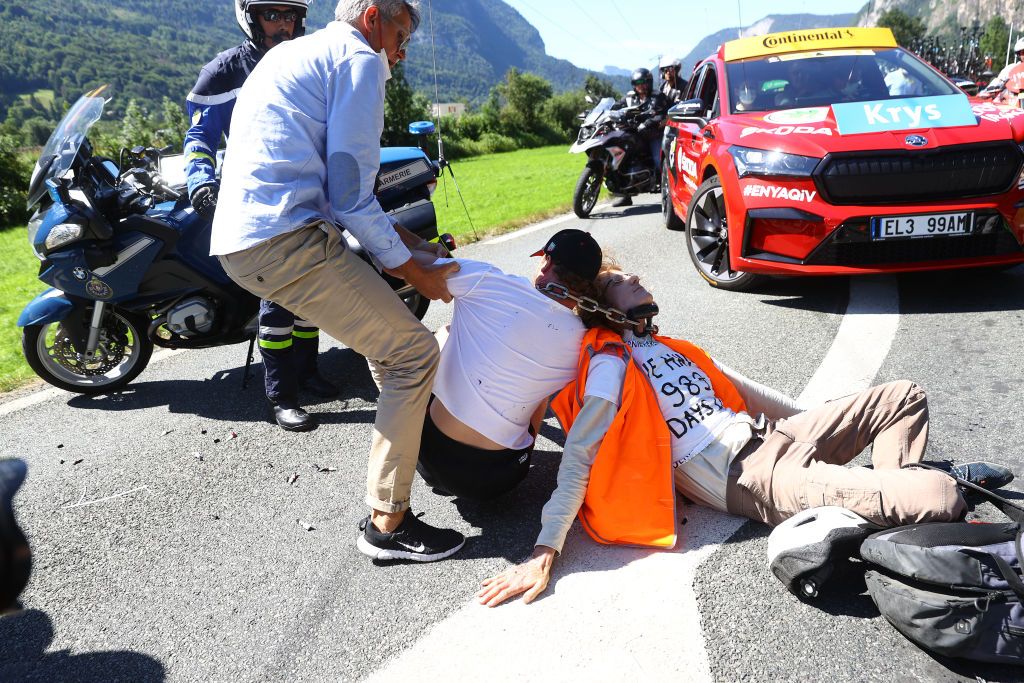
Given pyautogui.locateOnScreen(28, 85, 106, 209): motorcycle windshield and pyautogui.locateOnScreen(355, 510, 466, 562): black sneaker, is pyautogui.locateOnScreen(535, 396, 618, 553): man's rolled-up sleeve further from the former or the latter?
pyautogui.locateOnScreen(28, 85, 106, 209): motorcycle windshield

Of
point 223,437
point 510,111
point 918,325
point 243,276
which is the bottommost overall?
point 510,111

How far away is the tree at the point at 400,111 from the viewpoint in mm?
34812

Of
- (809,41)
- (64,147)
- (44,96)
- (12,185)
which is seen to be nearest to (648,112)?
(809,41)

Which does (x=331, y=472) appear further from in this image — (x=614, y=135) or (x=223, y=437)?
(x=614, y=135)

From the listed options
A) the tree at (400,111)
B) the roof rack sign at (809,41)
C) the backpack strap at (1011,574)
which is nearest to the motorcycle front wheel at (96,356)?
the backpack strap at (1011,574)

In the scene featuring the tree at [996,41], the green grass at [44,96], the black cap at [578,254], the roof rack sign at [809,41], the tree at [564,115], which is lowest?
the green grass at [44,96]

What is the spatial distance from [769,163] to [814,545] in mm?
3406

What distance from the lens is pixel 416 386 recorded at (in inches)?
109

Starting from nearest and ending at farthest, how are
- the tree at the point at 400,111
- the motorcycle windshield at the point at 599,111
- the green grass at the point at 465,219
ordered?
the green grass at the point at 465,219
the motorcycle windshield at the point at 599,111
the tree at the point at 400,111

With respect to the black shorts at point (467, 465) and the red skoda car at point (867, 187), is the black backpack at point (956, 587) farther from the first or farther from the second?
the red skoda car at point (867, 187)

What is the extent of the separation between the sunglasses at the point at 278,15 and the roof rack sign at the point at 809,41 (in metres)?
4.06

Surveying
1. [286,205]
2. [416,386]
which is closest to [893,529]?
[416,386]

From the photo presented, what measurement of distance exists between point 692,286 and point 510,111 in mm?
41096

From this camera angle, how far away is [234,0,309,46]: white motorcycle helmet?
14.2ft
